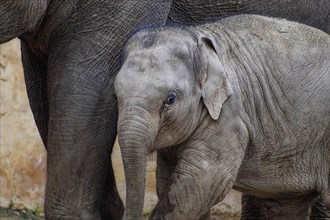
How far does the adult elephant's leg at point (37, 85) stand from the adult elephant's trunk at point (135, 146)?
798mm

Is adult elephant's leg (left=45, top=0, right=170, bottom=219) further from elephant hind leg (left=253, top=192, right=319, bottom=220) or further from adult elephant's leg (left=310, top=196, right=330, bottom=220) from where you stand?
adult elephant's leg (left=310, top=196, right=330, bottom=220)

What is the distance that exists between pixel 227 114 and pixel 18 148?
2737 millimetres

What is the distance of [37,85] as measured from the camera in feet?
16.6

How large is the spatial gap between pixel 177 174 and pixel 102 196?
0.61 meters

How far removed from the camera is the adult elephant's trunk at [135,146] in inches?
167

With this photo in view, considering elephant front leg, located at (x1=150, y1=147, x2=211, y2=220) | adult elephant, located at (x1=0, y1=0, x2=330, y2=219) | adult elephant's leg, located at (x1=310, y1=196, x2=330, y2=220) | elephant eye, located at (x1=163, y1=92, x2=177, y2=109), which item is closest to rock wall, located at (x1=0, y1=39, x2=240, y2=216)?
adult elephant's leg, located at (x1=310, y1=196, x2=330, y2=220)

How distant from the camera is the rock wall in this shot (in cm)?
709

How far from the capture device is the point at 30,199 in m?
→ 7.08

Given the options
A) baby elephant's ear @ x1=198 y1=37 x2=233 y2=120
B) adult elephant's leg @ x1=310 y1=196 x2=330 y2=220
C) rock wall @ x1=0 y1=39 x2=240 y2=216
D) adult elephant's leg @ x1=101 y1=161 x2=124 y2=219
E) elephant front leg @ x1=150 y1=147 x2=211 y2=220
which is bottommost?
rock wall @ x1=0 y1=39 x2=240 y2=216

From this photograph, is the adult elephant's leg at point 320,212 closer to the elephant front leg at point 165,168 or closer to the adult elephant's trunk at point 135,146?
the elephant front leg at point 165,168

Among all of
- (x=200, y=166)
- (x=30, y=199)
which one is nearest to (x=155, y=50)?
(x=200, y=166)

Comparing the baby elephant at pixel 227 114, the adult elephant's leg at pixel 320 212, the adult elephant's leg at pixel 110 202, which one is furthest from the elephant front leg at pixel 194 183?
the adult elephant's leg at pixel 320 212

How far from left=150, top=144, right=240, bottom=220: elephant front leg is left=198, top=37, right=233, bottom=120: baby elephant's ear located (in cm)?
15

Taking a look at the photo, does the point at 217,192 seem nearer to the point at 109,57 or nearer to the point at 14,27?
the point at 109,57
